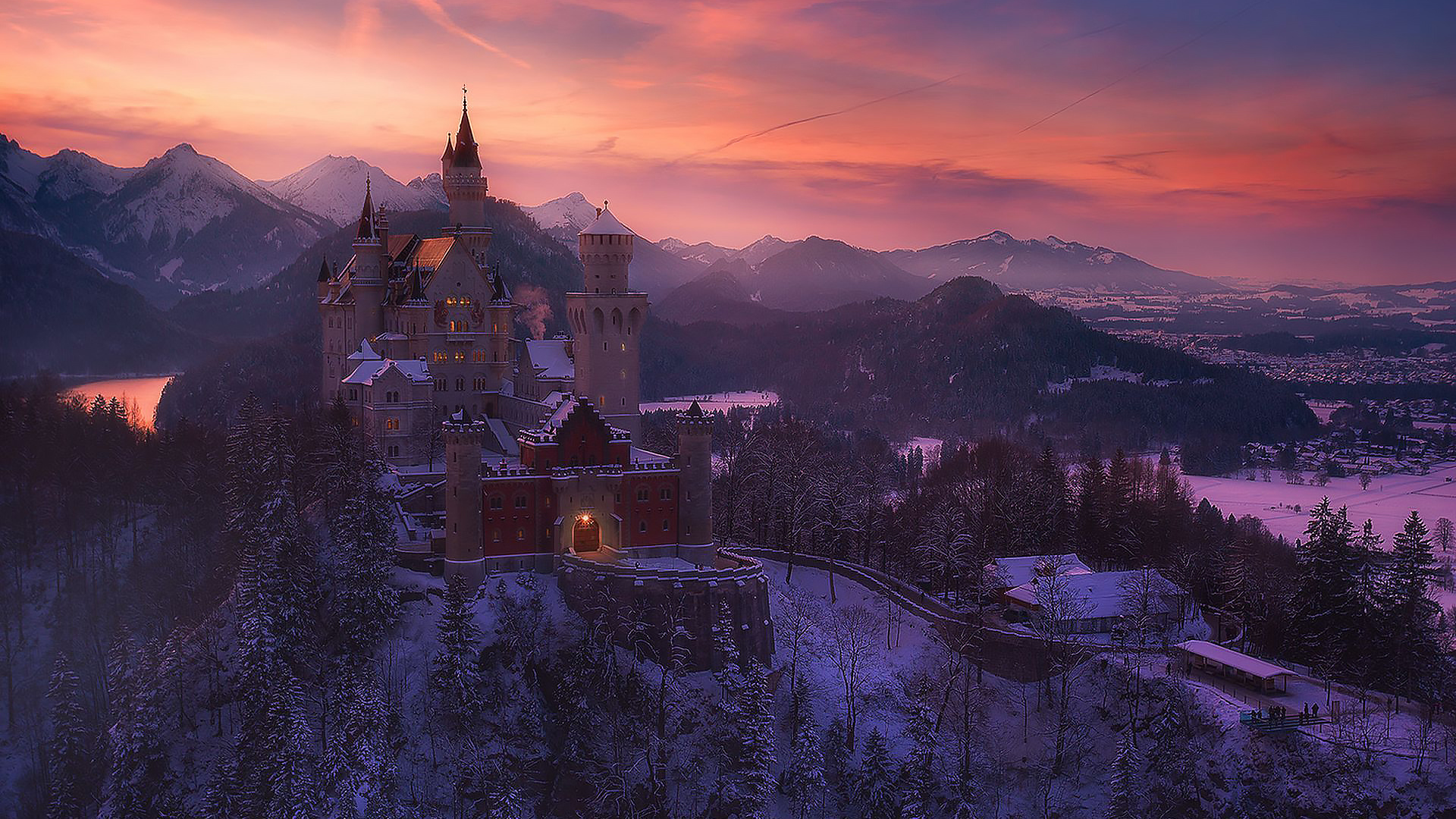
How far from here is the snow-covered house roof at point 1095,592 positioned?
7244 cm

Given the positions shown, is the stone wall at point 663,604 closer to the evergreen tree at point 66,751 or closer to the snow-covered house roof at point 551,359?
the snow-covered house roof at point 551,359

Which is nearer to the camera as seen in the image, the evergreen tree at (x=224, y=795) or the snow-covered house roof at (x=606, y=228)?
the evergreen tree at (x=224, y=795)

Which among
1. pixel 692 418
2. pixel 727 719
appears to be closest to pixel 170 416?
pixel 692 418

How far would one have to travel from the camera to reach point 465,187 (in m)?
92.1

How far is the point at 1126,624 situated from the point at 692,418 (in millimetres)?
31735

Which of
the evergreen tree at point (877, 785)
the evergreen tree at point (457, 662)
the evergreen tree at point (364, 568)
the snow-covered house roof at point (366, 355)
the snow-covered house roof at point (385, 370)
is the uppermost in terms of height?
the snow-covered house roof at point (366, 355)

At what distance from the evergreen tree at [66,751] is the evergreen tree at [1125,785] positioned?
55053mm

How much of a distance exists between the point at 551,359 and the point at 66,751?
4323 centimetres

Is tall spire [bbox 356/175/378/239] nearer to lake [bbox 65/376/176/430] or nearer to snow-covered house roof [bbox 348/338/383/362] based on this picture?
snow-covered house roof [bbox 348/338/383/362]

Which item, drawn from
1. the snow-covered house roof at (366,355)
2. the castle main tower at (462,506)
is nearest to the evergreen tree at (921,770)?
the castle main tower at (462,506)

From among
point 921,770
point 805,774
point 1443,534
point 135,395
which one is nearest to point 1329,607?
point 921,770

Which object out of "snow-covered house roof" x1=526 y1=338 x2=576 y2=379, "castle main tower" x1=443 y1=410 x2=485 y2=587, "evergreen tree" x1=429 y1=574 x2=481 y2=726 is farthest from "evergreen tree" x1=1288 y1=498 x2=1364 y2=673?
"snow-covered house roof" x1=526 y1=338 x2=576 y2=379

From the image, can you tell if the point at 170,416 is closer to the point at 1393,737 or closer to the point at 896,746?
the point at 896,746

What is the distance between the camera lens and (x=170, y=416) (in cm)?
14325
